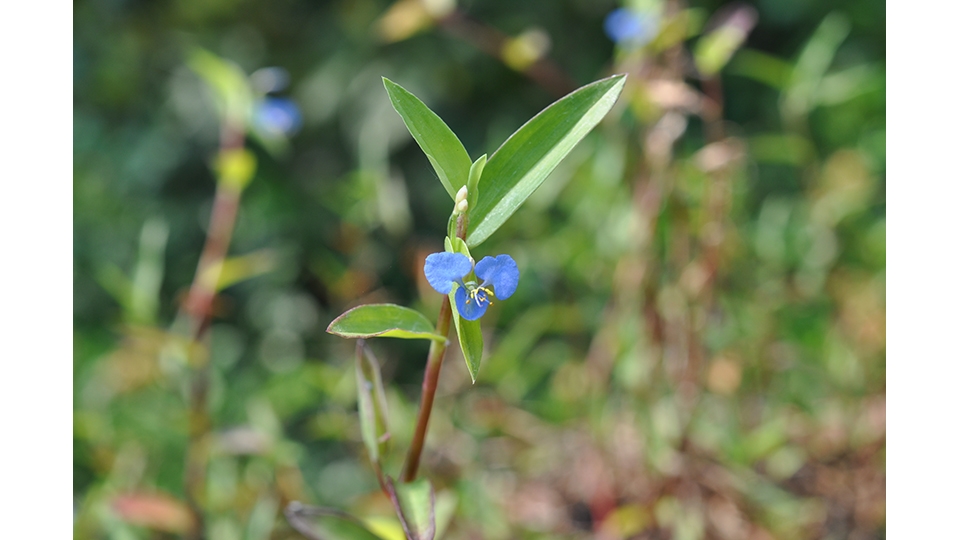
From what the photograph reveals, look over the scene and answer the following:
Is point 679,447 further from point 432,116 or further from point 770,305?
point 432,116

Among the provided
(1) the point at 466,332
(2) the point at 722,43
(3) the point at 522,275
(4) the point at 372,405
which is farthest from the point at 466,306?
(3) the point at 522,275

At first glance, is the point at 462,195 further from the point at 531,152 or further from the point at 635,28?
the point at 635,28

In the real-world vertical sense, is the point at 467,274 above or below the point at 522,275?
above

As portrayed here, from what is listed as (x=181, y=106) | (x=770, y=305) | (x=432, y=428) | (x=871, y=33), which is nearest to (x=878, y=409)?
(x=770, y=305)

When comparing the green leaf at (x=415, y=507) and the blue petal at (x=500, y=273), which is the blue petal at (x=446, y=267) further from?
the green leaf at (x=415, y=507)

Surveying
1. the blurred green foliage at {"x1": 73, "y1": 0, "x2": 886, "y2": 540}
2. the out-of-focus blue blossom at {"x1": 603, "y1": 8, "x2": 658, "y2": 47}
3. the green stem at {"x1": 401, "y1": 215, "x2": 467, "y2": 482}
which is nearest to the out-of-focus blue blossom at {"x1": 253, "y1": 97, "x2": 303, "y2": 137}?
the blurred green foliage at {"x1": 73, "y1": 0, "x2": 886, "y2": 540}

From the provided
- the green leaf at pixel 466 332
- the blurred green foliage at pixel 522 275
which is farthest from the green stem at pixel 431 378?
the blurred green foliage at pixel 522 275
